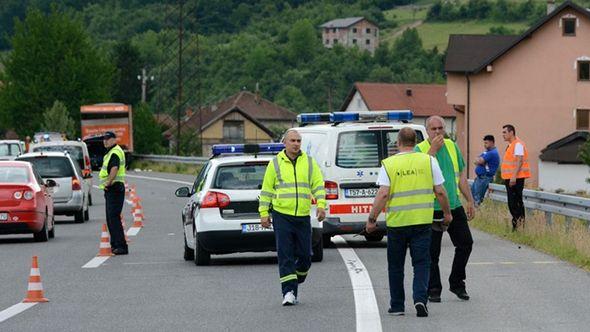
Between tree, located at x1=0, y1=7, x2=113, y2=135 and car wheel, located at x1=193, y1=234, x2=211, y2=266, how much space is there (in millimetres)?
84829

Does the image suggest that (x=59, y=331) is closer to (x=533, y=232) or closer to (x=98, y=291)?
(x=98, y=291)

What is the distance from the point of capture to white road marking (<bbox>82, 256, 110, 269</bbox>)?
19.0 m

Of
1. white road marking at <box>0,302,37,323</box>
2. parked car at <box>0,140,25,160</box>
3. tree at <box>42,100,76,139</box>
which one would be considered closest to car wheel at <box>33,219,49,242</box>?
white road marking at <box>0,302,37,323</box>

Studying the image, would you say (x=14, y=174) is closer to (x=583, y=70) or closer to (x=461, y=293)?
(x=461, y=293)

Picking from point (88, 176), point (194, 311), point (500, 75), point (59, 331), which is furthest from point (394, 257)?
point (500, 75)

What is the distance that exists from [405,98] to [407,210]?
126 metres

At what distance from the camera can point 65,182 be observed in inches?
1247

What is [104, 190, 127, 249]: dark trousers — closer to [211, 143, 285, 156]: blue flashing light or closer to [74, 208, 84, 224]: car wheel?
[211, 143, 285, 156]: blue flashing light

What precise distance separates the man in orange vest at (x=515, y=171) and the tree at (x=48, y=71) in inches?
3202

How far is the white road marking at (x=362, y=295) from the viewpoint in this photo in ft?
→ 39.4

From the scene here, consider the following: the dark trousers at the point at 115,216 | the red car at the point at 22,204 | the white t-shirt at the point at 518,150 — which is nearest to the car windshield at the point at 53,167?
the red car at the point at 22,204

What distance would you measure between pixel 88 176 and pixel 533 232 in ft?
56.5

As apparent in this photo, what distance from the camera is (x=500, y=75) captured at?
82000 millimetres

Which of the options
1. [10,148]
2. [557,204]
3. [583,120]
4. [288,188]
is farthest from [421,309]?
[583,120]
